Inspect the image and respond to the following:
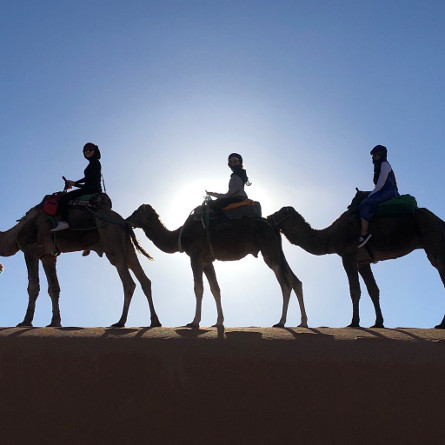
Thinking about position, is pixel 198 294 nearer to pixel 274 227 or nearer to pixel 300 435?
pixel 274 227

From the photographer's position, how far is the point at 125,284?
13.0m

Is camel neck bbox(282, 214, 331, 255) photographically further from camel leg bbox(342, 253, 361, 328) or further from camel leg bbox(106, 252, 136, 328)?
camel leg bbox(106, 252, 136, 328)

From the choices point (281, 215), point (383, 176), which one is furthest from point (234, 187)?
point (383, 176)

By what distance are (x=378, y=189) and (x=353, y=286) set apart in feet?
6.73

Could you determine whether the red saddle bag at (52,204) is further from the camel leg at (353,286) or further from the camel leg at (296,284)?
the camel leg at (353,286)

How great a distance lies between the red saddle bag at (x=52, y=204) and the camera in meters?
13.6

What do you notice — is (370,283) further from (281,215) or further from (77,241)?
(77,241)

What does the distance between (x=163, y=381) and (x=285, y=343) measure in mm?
1971

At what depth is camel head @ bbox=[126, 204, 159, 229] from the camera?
14180mm

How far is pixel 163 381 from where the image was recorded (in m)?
9.60

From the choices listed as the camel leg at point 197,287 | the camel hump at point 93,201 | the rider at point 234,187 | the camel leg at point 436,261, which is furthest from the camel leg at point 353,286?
the camel hump at point 93,201

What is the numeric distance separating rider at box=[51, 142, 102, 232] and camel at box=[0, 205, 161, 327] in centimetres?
19

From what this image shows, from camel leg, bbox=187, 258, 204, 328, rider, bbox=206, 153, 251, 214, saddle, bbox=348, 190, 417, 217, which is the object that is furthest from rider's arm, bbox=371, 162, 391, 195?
camel leg, bbox=187, 258, 204, 328

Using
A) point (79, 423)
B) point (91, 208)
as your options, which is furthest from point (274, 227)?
point (79, 423)
